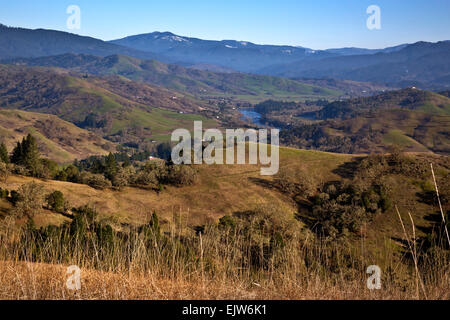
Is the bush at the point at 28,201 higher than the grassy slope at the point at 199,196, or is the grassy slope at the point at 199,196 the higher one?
the bush at the point at 28,201

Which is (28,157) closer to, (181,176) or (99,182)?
(99,182)

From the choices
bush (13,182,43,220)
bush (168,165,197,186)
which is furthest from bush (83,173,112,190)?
bush (13,182,43,220)

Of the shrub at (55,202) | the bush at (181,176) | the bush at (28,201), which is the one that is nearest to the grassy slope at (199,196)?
the bush at (181,176)

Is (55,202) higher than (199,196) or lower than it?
higher

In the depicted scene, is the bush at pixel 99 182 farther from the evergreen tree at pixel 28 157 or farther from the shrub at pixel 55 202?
the shrub at pixel 55 202

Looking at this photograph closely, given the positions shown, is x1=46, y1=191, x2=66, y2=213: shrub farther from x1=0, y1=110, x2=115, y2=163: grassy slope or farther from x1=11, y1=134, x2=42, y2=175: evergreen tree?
x1=0, y1=110, x2=115, y2=163: grassy slope

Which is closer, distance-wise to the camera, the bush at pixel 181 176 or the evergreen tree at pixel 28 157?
the evergreen tree at pixel 28 157

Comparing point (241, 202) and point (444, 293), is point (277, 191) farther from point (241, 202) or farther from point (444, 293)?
point (444, 293)

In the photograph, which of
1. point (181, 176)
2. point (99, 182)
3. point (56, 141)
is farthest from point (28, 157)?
point (56, 141)

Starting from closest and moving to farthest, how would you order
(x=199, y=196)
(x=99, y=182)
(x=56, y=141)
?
(x=99, y=182)
(x=199, y=196)
(x=56, y=141)

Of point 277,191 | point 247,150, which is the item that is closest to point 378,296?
point 277,191

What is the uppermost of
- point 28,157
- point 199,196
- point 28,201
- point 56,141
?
point 28,157
